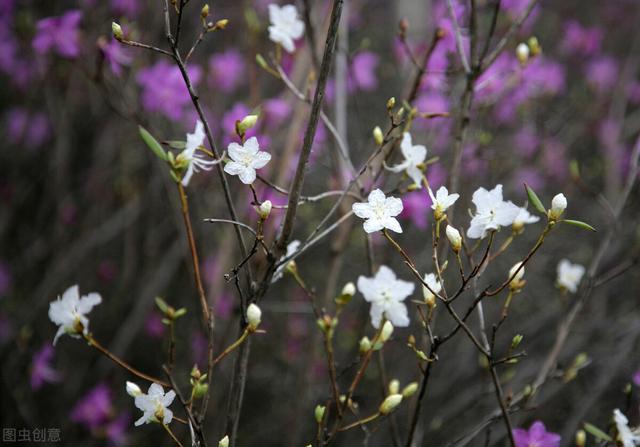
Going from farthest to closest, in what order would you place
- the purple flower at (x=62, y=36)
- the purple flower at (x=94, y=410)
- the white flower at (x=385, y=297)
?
the purple flower at (x=94, y=410) → the purple flower at (x=62, y=36) → the white flower at (x=385, y=297)

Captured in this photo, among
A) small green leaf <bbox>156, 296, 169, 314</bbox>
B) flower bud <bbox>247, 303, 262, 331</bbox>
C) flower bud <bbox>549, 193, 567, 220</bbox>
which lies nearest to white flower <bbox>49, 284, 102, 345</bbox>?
small green leaf <bbox>156, 296, 169, 314</bbox>

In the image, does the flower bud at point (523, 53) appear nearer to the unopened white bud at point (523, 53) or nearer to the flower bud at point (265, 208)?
the unopened white bud at point (523, 53)

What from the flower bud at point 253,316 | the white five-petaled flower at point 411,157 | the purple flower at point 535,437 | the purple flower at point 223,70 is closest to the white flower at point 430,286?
the white five-petaled flower at point 411,157

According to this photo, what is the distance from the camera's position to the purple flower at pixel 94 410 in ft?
7.76

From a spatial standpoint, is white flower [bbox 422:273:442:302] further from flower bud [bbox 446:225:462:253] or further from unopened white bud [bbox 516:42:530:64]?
unopened white bud [bbox 516:42:530:64]

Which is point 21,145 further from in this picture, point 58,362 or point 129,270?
point 58,362

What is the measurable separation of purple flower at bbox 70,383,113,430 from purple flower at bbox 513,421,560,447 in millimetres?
1751

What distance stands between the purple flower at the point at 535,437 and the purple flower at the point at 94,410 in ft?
5.75

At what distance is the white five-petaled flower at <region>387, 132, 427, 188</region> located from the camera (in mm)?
1237

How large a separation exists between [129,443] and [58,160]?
1.34 meters

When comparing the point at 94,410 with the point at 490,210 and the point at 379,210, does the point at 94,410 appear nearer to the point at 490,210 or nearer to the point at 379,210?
the point at 379,210

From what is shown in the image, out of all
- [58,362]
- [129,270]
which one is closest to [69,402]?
[58,362]

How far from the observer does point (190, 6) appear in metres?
3.00

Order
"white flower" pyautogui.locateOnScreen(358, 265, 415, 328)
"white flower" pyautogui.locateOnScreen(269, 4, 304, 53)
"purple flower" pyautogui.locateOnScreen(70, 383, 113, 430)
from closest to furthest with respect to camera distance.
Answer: "white flower" pyautogui.locateOnScreen(358, 265, 415, 328), "white flower" pyautogui.locateOnScreen(269, 4, 304, 53), "purple flower" pyautogui.locateOnScreen(70, 383, 113, 430)
